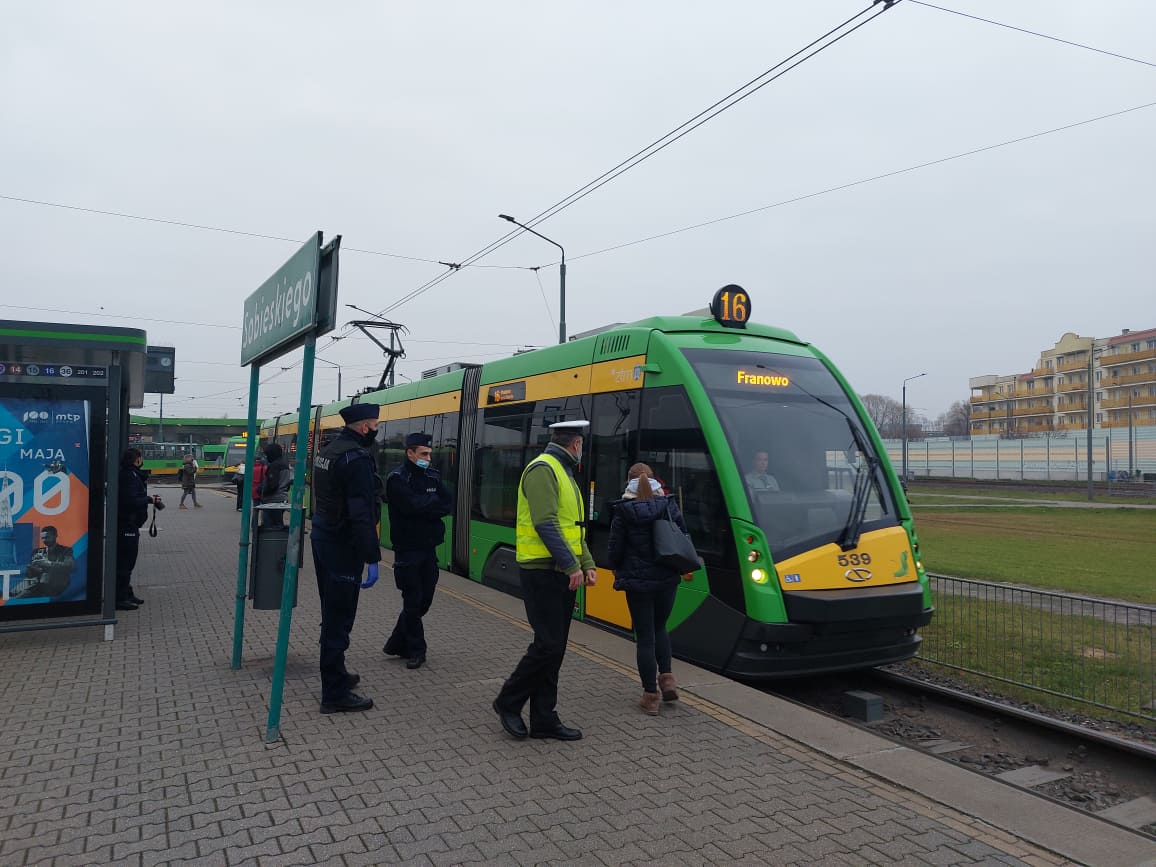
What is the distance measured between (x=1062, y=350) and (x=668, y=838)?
10082 centimetres

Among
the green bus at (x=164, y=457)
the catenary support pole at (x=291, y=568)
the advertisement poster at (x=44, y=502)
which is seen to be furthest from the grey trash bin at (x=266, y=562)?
the green bus at (x=164, y=457)

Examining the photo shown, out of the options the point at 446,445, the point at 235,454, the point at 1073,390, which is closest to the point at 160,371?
the point at 446,445

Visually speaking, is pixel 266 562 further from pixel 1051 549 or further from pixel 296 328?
pixel 1051 549

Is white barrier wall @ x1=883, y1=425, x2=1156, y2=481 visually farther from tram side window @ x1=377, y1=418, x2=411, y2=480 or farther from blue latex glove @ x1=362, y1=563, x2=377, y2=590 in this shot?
blue latex glove @ x1=362, y1=563, x2=377, y2=590

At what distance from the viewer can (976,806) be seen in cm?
406

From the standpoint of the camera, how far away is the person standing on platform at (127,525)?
29.2ft

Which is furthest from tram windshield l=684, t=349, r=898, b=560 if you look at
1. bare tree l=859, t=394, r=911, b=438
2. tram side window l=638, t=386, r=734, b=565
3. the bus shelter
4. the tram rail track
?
bare tree l=859, t=394, r=911, b=438

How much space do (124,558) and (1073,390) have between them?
98.0 metres

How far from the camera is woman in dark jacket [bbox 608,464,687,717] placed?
17.6ft

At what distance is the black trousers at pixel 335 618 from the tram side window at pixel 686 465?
8.62 feet

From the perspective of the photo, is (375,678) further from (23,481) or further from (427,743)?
(23,481)

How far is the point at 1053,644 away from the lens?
782cm

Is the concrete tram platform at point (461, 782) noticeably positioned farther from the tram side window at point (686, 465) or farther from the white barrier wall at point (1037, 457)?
the white barrier wall at point (1037, 457)

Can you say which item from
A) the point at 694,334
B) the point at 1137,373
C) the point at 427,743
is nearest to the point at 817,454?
the point at 694,334
